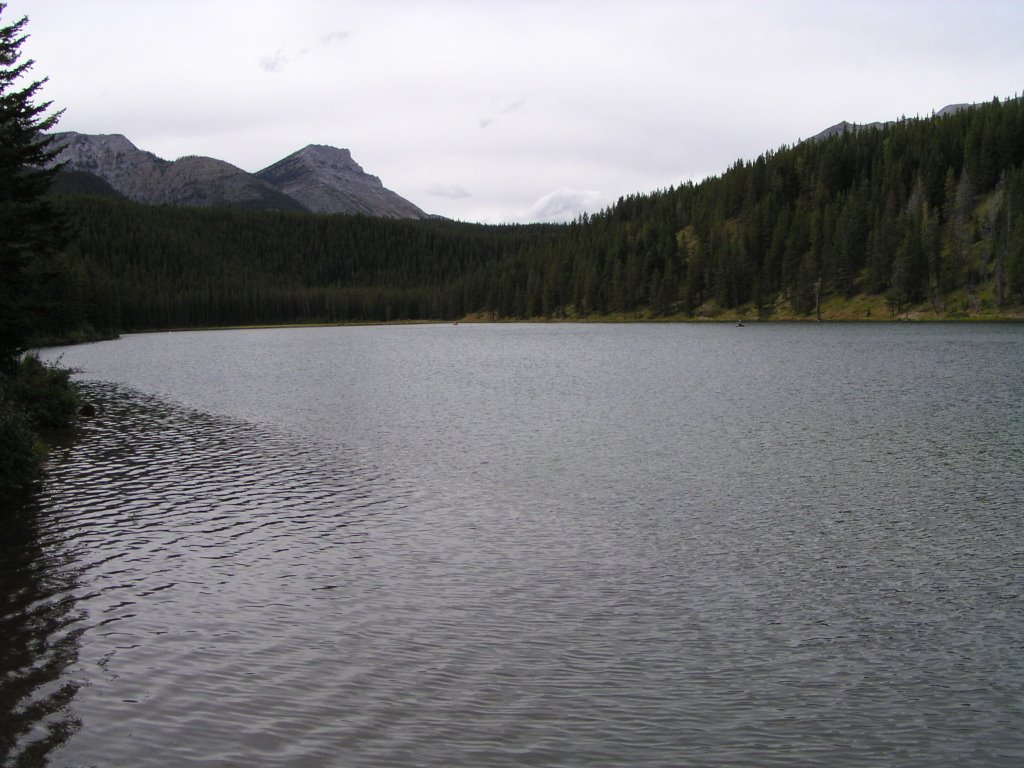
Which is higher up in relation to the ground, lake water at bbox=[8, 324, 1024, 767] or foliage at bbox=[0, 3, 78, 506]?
foliage at bbox=[0, 3, 78, 506]

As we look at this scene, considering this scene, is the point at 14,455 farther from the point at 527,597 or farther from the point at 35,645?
the point at 527,597

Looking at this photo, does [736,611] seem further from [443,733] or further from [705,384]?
[705,384]

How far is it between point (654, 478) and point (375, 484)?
33.7 feet

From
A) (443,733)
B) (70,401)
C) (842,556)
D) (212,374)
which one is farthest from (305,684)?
(212,374)

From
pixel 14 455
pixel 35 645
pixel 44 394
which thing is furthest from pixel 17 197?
pixel 35 645

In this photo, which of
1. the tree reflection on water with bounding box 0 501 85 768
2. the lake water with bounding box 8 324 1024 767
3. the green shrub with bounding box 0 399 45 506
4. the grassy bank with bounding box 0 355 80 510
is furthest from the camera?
the grassy bank with bounding box 0 355 80 510

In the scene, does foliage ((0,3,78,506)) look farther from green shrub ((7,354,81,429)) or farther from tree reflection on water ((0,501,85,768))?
tree reflection on water ((0,501,85,768))

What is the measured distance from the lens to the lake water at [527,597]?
11.6 m

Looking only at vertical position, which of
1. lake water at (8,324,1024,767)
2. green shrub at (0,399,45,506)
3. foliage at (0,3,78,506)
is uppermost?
foliage at (0,3,78,506)

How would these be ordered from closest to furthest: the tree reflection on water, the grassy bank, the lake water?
the tree reflection on water
the lake water
the grassy bank

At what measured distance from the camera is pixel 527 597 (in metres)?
17.4

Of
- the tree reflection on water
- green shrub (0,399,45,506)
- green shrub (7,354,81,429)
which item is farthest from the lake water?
green shrub (7,354,81,429)

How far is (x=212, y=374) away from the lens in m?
80.1

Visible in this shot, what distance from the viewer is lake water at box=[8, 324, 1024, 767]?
11609 millimetres
